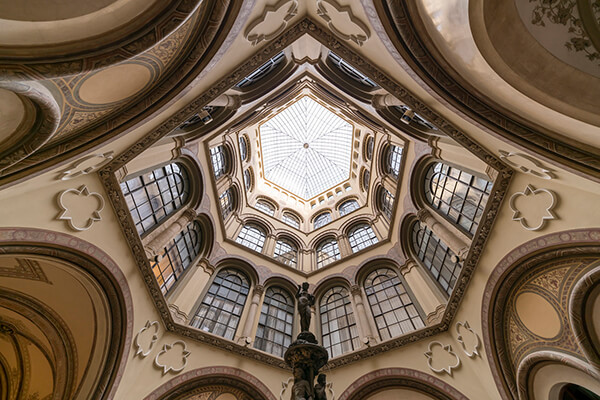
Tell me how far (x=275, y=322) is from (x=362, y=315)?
3584mm

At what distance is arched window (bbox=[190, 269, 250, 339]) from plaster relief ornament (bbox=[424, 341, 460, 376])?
22.2 feet

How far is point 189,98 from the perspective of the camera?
266 inches

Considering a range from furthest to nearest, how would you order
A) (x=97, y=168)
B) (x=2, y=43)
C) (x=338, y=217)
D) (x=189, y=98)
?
(x=338, y=217)
(x=189, y=98)
(x=97, y=168)
(x=2, y=43)

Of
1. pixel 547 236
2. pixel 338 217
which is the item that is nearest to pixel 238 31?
pixel 547 236

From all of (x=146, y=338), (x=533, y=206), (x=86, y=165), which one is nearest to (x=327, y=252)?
(x=146, y=338)

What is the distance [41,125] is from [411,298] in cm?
1180

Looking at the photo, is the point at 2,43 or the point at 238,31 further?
the point at 238,31

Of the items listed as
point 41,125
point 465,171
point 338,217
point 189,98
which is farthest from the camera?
point 338,217

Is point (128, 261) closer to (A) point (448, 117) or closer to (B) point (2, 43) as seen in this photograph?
(B) point (2, 43)

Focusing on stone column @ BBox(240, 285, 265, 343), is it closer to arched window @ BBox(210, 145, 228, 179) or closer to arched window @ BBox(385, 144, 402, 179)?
arched window @ BBox(210, 145, 228, 179)

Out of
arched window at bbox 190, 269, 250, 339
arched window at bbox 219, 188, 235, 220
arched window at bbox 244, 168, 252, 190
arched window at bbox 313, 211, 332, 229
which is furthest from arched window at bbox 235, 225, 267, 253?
arched window at bbox 313, 211, 332, 229

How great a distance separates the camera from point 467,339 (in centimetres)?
809

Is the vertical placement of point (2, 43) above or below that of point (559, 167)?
above

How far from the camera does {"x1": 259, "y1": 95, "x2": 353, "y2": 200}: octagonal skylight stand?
25.5m
